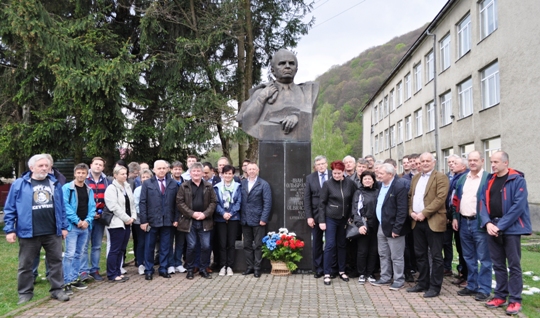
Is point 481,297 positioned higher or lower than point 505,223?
lower

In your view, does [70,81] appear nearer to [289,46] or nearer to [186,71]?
[186,71]

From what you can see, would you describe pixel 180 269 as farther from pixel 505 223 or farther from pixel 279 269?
pixel 505 223

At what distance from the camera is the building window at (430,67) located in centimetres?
2584

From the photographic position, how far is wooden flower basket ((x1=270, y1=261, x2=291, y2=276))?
7066 millimetres

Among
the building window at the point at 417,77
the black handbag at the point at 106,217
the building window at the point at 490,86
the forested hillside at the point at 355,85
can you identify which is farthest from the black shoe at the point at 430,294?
the forested hillside at the point at 355,85

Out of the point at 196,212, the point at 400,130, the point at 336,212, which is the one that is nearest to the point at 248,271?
the point at 196,212

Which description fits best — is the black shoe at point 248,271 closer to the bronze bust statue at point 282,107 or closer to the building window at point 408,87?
the bronze bust statue at point 282,107

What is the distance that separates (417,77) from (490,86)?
12388 millimetres

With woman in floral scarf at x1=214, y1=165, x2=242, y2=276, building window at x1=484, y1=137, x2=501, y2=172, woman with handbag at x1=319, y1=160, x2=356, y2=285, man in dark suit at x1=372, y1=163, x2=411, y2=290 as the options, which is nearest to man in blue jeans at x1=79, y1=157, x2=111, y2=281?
woman in floral scarf at x1=214, y1=165, x2=242, y2=276

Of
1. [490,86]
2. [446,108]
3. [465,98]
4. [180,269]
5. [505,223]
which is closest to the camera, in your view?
[505,223]

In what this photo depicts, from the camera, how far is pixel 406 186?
20.7 ft

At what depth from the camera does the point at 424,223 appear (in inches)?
238

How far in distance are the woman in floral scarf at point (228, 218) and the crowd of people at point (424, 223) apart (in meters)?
1.14

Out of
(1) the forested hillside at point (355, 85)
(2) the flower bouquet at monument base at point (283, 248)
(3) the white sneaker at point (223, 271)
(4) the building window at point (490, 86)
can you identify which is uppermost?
(1) the forested hillside at point (355, 85)
